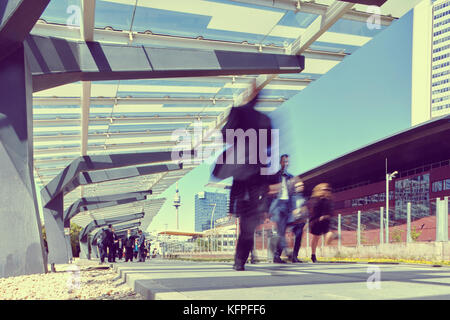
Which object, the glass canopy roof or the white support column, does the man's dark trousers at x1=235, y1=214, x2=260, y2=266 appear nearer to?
the glass canopy roof

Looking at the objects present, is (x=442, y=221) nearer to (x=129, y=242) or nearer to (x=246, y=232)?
(x=246, y=232)

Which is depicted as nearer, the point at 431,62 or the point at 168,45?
the point at 168,45

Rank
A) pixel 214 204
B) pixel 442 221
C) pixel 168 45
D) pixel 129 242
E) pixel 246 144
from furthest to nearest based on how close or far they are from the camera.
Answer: pixel 129 242 → pixel 442 221 → pixel 168 45 → pixel 214 204 → pixel 246 144

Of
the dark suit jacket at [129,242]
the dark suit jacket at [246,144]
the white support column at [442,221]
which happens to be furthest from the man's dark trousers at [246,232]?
the dark suit jacket at [129,242]

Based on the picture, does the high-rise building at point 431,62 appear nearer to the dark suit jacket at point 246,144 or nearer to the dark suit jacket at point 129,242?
the dark suit jacket at point 129,242

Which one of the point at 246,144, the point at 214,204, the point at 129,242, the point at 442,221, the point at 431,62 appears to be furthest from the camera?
the point at 431,62

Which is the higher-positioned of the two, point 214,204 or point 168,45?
point 168,45

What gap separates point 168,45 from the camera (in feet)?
38.5

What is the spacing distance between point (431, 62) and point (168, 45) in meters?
170

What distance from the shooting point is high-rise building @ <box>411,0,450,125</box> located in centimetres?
15112

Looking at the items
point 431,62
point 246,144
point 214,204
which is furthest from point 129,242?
point 431,62

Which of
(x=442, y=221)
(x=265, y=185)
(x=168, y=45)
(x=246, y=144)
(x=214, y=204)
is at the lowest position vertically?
(x=442, y=221)
